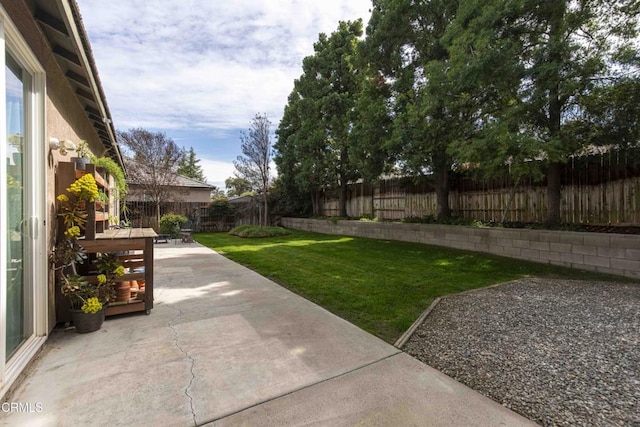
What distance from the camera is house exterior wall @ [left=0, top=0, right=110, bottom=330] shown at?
2.57m

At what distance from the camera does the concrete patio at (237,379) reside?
1954mm

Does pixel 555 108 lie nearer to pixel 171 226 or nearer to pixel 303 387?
pixel 303 387

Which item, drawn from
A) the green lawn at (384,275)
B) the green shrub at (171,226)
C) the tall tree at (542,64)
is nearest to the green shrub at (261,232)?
the green shrub at (171,226)

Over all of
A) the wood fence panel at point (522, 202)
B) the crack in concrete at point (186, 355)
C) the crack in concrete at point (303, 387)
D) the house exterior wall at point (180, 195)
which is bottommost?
the crack in concrete at point (303, 387)

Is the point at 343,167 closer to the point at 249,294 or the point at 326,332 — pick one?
the point at 249,294

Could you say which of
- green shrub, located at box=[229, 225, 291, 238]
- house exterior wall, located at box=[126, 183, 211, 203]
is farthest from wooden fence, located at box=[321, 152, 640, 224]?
house exterior wall, located at box=[126, 183, 211, 203]

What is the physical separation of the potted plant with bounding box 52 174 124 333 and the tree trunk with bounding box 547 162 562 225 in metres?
8.67

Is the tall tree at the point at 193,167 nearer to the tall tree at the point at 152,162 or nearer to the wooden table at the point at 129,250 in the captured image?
the tall tree at the point at 152,162

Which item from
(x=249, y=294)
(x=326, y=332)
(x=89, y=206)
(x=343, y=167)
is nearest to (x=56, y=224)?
(x=89, y=206)

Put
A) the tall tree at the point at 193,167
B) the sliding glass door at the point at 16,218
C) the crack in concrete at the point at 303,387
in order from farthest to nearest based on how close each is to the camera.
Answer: the tall tree at the point at 193,167, the sliding glass door at the point at 16,218, the crack in concrete at the point at 303,387

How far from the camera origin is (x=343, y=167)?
14.3 m

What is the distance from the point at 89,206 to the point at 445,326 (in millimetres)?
4424

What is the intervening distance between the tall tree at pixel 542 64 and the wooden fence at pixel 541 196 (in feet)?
3.66

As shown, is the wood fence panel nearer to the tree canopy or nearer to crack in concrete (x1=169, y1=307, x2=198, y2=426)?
the tree canopy
